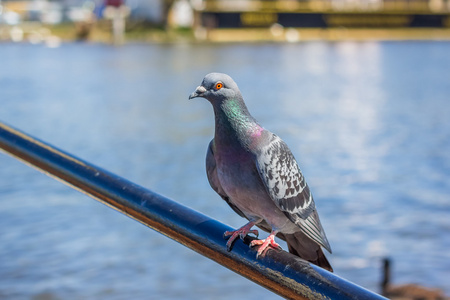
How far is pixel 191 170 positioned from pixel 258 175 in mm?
12492

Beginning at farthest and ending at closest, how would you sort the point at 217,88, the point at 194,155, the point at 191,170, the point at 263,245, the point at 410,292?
the point at 194,155
the point at 191,170
the point at 410,292
the point at 217,88
the point at 263,245

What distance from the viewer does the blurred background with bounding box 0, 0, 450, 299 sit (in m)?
8.13

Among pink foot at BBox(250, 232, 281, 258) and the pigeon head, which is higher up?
the pigeon head

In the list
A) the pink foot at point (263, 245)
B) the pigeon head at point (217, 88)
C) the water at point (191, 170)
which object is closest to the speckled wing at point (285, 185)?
the pigeon head at point (217, 88)

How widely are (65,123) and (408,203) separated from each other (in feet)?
40.5

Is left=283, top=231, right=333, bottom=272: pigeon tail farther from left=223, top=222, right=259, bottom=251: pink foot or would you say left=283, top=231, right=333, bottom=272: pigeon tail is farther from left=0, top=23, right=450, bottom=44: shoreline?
left=0, top=23, right=450, bottom=44: shoreline

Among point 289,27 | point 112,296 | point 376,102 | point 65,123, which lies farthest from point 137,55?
point 112,296

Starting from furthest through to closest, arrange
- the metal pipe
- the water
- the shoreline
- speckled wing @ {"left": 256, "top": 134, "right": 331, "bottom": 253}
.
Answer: the shoreline, the water, speckled wing @ {"left": 256, "top": 134, "right": 331, "bottom": 253}, the metal pipe

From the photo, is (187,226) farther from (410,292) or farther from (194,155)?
(194,155)

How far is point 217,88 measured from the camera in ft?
5.78

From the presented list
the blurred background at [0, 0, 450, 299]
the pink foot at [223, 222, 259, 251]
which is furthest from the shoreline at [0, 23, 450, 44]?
the pink foot at [223, 222, 259, 251]

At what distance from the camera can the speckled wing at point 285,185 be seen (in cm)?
185

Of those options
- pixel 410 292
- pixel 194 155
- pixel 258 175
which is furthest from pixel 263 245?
pixel 194 155

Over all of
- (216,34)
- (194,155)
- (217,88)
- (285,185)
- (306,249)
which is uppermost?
(216,34)
